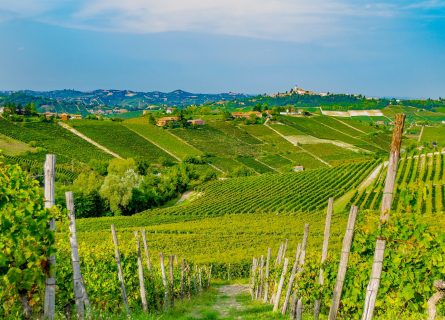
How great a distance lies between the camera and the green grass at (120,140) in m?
102

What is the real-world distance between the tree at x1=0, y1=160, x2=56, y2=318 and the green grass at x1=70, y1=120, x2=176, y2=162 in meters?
90.7

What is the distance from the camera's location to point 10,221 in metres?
5.41

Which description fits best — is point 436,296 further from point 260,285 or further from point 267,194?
point 267,194

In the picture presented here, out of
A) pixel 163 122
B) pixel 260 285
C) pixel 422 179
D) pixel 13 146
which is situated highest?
pixel 163 122

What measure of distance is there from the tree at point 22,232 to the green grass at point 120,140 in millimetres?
90721

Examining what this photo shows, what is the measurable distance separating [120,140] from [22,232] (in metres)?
106

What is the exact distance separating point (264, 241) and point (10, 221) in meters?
36.8

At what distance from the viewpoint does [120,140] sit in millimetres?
109125

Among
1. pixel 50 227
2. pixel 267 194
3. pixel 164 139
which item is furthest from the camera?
pixel 164 139

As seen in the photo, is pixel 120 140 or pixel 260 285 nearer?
pixel 260 285

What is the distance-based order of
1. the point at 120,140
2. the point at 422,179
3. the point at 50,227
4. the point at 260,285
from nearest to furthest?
the point at 50,227 → the point at 260,285 → the point at 422,179 → the point at 120,140

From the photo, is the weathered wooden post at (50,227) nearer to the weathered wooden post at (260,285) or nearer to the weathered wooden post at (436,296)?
the weathered wooden post at (436,296)

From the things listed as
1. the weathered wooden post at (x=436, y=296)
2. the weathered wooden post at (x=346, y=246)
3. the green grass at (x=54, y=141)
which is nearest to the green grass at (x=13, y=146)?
the green grass at (x=54, y=141)

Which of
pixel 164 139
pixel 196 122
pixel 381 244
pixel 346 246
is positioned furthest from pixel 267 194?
pixel 196 122
